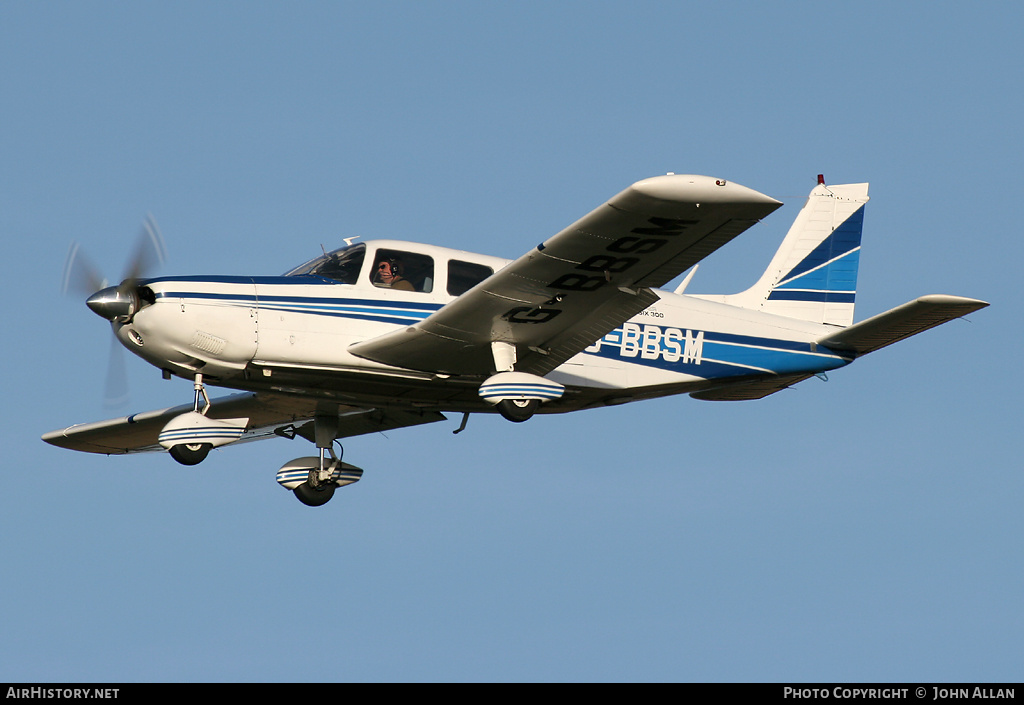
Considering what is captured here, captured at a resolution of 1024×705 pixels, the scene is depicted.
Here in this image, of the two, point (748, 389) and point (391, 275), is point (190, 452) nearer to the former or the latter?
point (391, 275)

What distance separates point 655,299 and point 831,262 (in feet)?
16.0

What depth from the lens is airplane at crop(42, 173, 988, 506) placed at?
45.2ft

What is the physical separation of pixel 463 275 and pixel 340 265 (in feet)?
4.67

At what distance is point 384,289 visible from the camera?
1546 centimetres

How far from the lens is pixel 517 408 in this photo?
586 inches

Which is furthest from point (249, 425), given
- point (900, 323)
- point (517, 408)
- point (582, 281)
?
point (900, 323)

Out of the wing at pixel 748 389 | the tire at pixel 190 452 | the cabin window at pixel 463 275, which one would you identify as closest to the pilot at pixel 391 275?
the cabin window at pixel 463 275

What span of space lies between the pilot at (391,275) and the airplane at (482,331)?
0.02 m

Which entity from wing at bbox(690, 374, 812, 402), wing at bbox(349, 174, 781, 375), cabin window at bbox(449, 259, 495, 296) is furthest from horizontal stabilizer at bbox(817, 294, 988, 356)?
cabin window at bbox(449, 259, 495, 296)

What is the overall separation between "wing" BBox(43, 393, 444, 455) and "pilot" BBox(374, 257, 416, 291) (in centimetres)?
199

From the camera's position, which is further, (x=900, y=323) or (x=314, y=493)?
(x=314, y=493)

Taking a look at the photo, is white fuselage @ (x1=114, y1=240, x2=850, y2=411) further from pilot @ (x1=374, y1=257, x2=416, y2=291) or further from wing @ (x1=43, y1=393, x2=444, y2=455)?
wing @ (x1=43, y1=393, x2=444, y2=455)
